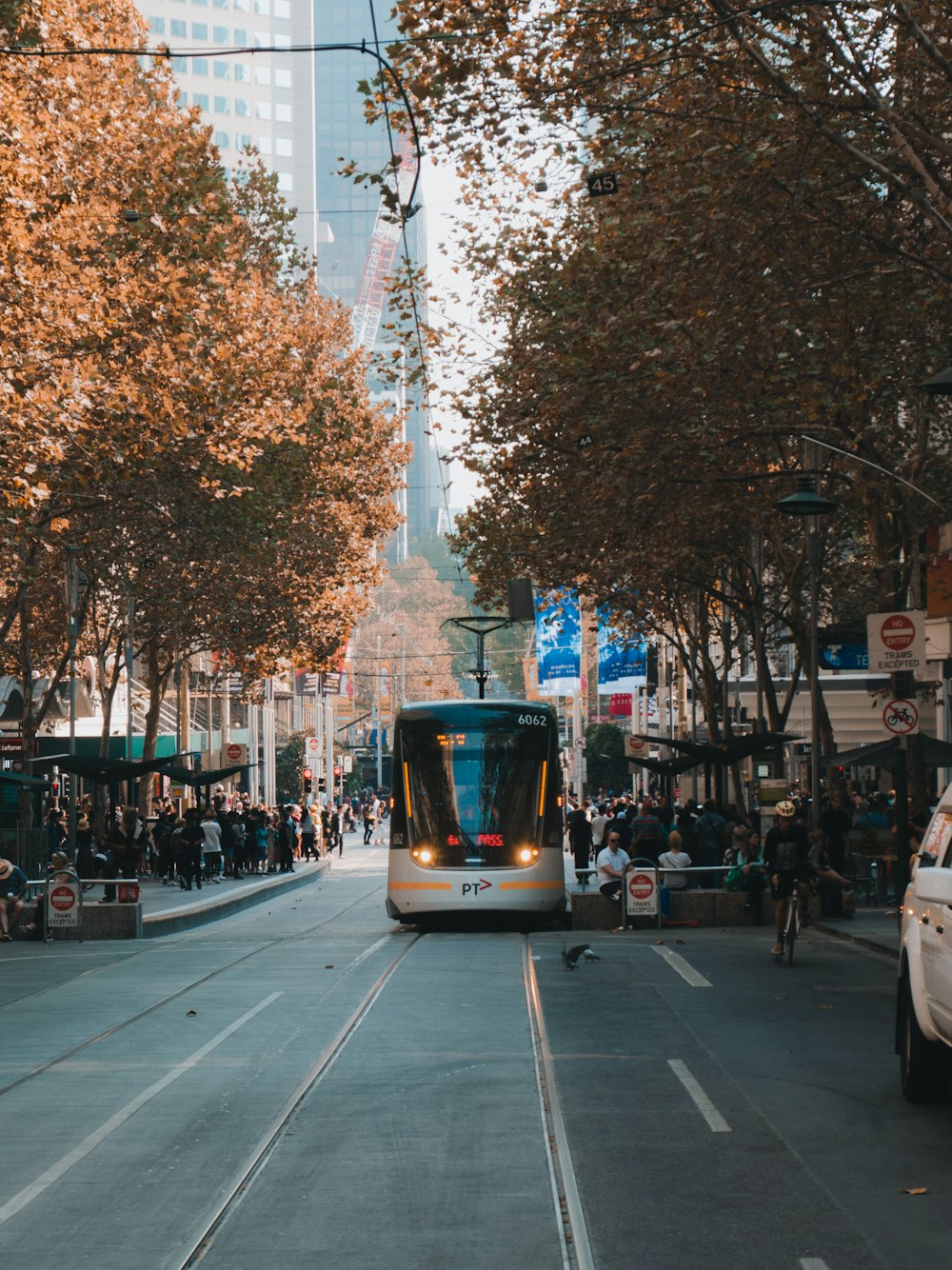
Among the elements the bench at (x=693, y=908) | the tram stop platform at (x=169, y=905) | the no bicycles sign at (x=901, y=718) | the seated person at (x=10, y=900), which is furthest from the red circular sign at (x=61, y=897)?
the no bicycles sign at (x=901, y=718)

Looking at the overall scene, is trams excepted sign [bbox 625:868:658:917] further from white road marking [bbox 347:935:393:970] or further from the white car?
the white car

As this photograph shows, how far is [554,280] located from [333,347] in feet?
93.1

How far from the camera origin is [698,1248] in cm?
741

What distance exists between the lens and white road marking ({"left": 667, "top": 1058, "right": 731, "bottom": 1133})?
33.6 ft

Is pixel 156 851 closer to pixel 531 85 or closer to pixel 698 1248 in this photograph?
pixel 531 85

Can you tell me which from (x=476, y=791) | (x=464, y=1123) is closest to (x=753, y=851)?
(x=476, y=791)

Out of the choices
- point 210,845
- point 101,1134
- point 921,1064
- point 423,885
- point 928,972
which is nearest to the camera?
point 928,972

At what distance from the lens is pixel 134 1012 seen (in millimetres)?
16469

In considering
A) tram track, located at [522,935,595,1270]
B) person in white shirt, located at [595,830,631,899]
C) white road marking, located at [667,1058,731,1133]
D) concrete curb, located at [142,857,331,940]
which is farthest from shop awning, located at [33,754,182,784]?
white road marking, located at [667,1058,731,1133]

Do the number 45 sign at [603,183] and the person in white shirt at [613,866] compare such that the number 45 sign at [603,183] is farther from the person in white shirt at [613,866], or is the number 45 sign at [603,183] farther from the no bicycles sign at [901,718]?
the person in white shirt at [613,866]

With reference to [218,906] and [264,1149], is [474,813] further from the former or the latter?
[264,1149]

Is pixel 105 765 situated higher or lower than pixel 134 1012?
higher

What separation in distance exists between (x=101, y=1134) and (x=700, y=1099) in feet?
12.2

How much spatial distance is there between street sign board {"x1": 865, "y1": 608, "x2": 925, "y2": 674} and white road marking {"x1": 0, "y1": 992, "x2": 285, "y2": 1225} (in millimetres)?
10100
